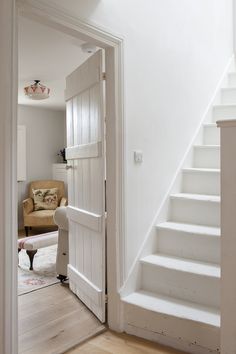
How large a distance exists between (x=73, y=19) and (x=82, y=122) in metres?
0.98

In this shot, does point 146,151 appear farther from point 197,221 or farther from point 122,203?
point 197,221

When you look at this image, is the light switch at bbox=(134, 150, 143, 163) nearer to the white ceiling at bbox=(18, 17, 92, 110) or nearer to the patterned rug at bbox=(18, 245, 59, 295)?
the white ceiling at bbox=(18, 17, 92, 110)

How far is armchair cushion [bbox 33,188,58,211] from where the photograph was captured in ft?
20.3

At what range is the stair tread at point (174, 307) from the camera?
7.09ft

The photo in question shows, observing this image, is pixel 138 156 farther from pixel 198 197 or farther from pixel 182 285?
pixel 182 285

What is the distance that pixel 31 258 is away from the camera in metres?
3.92

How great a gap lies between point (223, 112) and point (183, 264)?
6.21ft

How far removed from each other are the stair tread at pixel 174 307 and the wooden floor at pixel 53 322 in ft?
1.19

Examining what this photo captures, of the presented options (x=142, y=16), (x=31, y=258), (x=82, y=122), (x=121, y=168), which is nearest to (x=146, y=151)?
(x=121, y=168)

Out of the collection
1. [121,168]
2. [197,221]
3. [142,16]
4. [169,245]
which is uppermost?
[142,16]

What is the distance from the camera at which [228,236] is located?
1.80 m

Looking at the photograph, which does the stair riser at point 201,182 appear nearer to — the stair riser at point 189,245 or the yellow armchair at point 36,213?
the stair riser at point 189,245

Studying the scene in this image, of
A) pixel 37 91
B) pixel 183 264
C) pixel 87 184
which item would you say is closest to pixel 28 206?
pixel 37 91

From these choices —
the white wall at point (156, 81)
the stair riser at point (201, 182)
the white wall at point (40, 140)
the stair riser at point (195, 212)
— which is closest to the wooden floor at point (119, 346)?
the white wall at point (156, 81)
